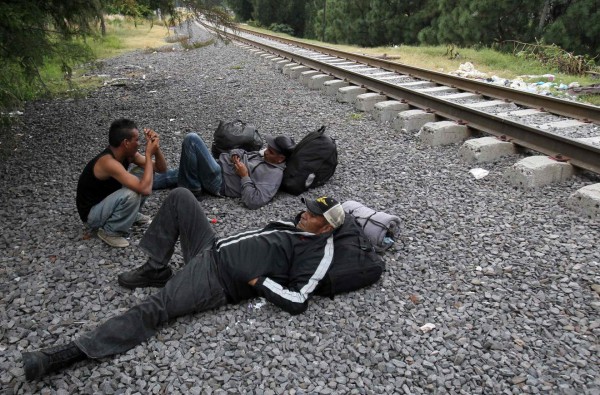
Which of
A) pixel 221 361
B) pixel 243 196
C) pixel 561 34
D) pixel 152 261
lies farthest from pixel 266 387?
pixel 561 34

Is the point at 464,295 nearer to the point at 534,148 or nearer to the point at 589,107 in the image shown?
the point at 534,148

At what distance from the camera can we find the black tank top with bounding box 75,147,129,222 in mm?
3998

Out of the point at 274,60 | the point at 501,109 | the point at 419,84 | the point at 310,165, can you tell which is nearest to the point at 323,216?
the point at 310,165

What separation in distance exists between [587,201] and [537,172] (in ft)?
2.24

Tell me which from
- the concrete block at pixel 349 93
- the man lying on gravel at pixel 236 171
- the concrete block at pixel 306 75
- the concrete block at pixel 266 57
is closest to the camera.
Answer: the man lying on gravel at pixel 236 171

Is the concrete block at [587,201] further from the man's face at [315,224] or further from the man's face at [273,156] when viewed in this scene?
the man's face at [273,156]

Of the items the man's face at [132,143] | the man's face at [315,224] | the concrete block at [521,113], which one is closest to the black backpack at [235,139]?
the man's face at [132,143]

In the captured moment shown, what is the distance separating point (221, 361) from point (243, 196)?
7.06 ft

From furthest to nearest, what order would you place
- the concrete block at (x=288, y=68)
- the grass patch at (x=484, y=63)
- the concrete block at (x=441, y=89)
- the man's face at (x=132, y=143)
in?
1. the concrete block at (x=288, y=68)
2. the grass patch at (x=484, y=63)
3. the concrete block at (x=441, y=89)
4. the man's face at (x=132, y=143)

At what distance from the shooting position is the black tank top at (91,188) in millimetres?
3998

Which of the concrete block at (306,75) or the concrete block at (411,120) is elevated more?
the concrete block at (411,120)

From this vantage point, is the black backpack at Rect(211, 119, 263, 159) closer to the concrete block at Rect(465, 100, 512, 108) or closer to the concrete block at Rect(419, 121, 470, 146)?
the concrete block at Rect(419, 121, 470, 146)

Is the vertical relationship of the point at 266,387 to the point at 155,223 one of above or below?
below

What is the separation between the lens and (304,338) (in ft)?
9.61
